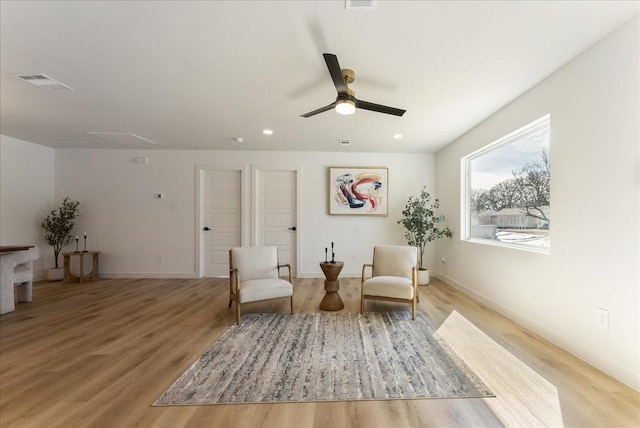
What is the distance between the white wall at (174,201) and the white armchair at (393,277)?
173 centimetres

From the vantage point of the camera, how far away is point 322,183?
5703 mm

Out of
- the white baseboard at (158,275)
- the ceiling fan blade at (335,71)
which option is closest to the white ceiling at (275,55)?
the ceiling fan blade at (335,71)

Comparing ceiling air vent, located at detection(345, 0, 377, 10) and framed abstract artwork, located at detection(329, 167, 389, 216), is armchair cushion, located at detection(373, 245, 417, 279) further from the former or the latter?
ceiling air vent, located at detection(345, 0, 377, 10)

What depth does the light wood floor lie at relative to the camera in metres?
1.65

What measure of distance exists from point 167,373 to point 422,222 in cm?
446

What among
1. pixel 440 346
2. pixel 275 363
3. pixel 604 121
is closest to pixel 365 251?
pixel 440 346

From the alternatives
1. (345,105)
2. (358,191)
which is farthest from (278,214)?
(345,105)

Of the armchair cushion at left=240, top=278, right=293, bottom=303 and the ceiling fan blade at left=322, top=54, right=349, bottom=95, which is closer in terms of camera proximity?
the ceiling fan blade at left=322, top=54, right=349, bottom=95

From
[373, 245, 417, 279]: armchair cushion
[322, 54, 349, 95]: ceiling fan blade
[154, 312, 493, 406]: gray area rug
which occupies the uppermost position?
[322, 54, 349, 95]: ceiling fan blade

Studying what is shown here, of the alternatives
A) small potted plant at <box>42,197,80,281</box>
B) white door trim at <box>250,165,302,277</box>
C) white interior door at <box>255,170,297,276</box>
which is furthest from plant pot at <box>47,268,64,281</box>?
white interior door at <box>255,170,297,276</box>

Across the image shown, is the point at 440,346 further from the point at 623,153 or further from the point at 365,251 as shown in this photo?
the point at 365,251

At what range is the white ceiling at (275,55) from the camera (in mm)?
1857

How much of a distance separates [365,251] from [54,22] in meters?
5.16

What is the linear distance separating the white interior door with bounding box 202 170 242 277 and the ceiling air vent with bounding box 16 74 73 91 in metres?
2.90
